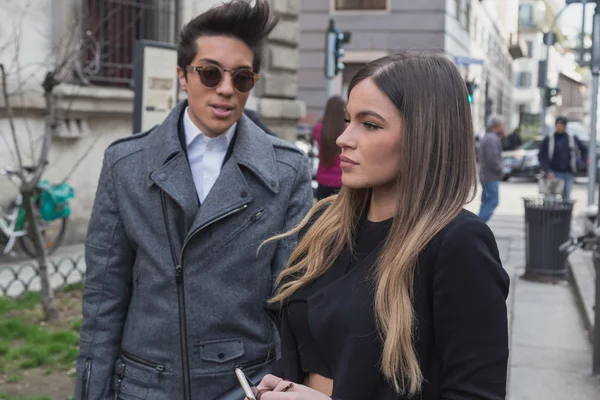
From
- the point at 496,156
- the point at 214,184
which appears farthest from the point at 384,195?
the point at 496,156

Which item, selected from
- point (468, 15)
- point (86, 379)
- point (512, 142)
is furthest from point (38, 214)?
point (468, 15)

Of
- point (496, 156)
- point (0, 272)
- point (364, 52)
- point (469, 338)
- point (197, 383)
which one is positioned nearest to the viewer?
point (469, 338)

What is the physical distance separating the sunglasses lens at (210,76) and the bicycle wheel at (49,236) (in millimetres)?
6679

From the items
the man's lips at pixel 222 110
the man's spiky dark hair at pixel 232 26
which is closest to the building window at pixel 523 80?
the man's spiky dark hair at pixel 232 26

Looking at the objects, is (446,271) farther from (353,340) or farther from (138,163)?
(138,163)

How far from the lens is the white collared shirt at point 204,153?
2682 millimetres

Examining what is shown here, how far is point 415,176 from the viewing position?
1856mm

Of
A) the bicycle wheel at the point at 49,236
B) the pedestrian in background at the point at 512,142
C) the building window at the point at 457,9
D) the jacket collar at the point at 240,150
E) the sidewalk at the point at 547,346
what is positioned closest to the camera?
the jacket collar at the point at 240,150

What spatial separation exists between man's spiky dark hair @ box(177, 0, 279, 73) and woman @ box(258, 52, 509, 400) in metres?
0.81

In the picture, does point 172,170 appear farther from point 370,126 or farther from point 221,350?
point 370,126

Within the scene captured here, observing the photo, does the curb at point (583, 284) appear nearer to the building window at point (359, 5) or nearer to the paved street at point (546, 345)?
the paved street at point (546, 345)

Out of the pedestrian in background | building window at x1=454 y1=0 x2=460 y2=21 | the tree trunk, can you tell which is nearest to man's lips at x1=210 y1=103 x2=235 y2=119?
the tree trunk

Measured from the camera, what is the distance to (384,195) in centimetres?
198

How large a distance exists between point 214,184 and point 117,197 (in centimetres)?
30
